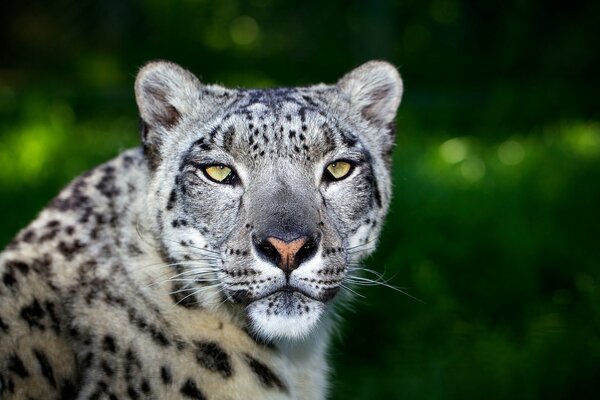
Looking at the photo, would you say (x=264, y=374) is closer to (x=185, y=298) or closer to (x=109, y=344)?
(x=185, y=298)

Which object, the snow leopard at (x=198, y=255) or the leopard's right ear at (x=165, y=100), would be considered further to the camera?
the leopard's right ear at (x=165, y=100)

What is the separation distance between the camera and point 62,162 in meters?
8.15

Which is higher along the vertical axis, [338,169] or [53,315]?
[338,169]

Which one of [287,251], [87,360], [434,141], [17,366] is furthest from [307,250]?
[434,141]

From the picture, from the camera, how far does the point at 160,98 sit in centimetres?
448

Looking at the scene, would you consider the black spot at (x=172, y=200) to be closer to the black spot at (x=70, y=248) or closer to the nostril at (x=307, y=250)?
the black spot at (x=70, y=248)

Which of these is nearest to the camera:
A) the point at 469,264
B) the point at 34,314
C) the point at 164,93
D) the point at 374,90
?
the point at 34,314

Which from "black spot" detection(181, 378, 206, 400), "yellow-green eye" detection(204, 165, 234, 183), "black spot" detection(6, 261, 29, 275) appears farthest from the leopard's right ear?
"black spot" detection(181, 378, 206, 400)

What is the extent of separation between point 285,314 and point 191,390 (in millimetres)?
490

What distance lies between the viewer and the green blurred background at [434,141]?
221 inches

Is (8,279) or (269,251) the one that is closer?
(269,251)

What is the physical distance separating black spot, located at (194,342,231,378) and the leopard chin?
22 centimetres

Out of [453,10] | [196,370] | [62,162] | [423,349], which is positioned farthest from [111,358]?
[453,10]

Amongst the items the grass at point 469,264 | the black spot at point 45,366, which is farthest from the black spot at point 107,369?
the grass at point 469,264
